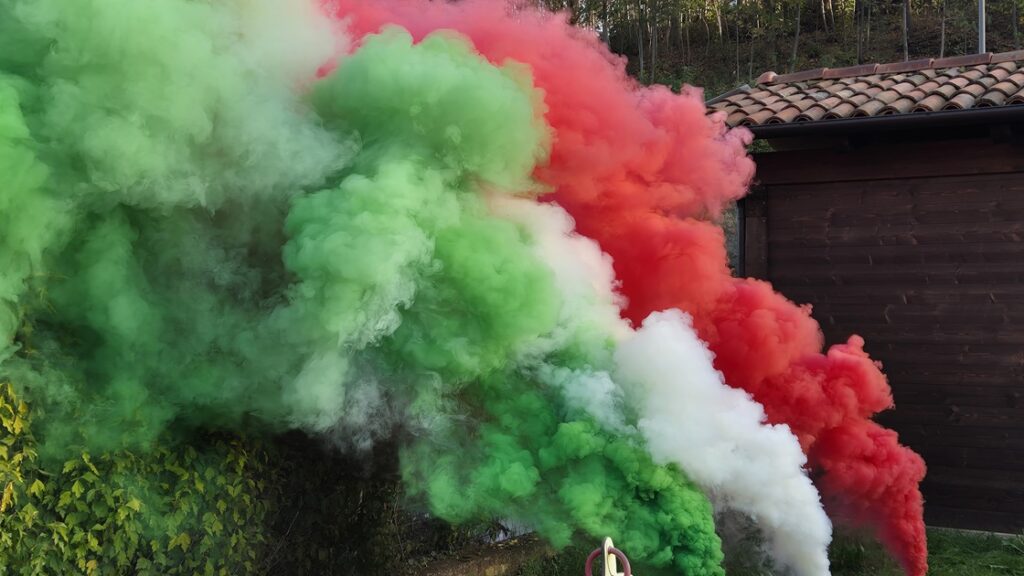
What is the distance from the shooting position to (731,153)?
4328mm

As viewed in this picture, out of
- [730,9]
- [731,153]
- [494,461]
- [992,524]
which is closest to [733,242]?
[992,524]

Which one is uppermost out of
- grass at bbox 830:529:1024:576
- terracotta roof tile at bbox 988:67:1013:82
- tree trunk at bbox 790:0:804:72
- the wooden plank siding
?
tree trunk at bbox 790:0:804:72

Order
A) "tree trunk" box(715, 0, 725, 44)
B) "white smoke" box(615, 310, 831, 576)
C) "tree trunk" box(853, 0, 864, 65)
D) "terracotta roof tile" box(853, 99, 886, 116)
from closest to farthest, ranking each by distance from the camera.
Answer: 1. "white smoke" box(615, 310, 831, 576)
2. "terracotta roof tile" box(853, 99, 886, 116)
3. "tree trunk" box(853, 0, 864, 65)
4. "tree trunk" box(715, 0, 725, 44)

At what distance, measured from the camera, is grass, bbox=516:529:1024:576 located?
5477 millimetres

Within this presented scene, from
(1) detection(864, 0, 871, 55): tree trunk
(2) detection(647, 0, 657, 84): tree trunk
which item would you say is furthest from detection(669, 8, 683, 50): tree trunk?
(1) detection(864, 0, 871, 55): tree trunk

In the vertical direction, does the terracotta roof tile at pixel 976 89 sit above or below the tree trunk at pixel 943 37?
below

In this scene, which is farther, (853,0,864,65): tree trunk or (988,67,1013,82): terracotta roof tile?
(853,0,864,65): tree trunk

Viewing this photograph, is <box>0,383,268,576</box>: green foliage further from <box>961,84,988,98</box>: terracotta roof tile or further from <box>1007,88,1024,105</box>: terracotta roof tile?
<box>961,84,988,98</box>: terracotta roof tile

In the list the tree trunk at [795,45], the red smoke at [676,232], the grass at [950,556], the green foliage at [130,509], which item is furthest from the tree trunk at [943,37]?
the green foliage at [130,509]

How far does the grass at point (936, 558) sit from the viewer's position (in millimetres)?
5477

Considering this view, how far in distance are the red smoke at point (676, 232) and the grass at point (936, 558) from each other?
936 mm

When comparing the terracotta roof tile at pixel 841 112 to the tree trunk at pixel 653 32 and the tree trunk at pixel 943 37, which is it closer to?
the tree trunk at pixel 653 32

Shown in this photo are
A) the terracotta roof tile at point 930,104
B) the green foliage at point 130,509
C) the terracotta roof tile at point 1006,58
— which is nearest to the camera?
the green foliage at point 130,509

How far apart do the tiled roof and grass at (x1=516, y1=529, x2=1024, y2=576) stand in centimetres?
315
